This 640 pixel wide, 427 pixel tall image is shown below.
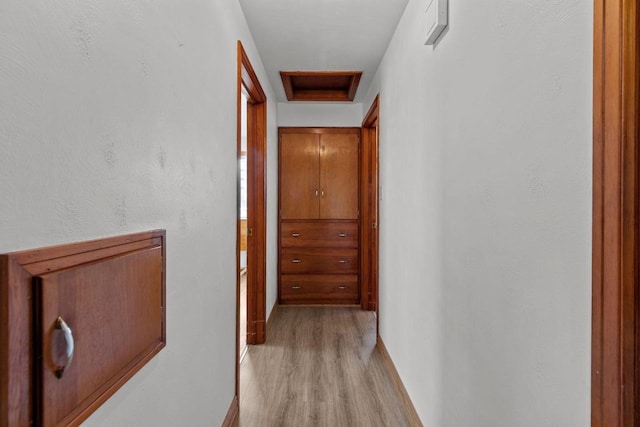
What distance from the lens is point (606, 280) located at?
2.48 ft

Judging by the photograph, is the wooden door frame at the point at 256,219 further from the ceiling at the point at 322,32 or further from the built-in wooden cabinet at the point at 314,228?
the built-in wooden cabinet at the point at 314,228

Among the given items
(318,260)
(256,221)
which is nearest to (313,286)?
(318,260)

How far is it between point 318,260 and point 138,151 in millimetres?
3708

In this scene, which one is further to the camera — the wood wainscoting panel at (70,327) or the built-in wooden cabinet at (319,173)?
the built-in wooden cabinet at (319,173)

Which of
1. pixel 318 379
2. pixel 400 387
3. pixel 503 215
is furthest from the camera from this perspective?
pixel 318 379

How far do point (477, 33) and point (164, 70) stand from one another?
3.26 ft

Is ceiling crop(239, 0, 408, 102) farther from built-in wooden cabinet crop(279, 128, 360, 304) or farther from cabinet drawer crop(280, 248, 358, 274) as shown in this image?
cabinet drawer crop(280, 248, 358, 274)

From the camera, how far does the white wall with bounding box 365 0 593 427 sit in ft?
2.84

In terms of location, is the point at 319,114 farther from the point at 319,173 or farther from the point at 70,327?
the point at 70,327

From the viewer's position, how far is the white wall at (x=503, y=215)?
0.87 meters

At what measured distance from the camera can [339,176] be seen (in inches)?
184

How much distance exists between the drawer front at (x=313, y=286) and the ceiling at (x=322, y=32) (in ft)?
7.29

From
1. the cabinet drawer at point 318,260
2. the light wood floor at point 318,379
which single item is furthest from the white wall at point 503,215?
the cabinet drawer at point 318,260

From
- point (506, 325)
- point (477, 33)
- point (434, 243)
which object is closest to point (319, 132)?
point (434, 243)
